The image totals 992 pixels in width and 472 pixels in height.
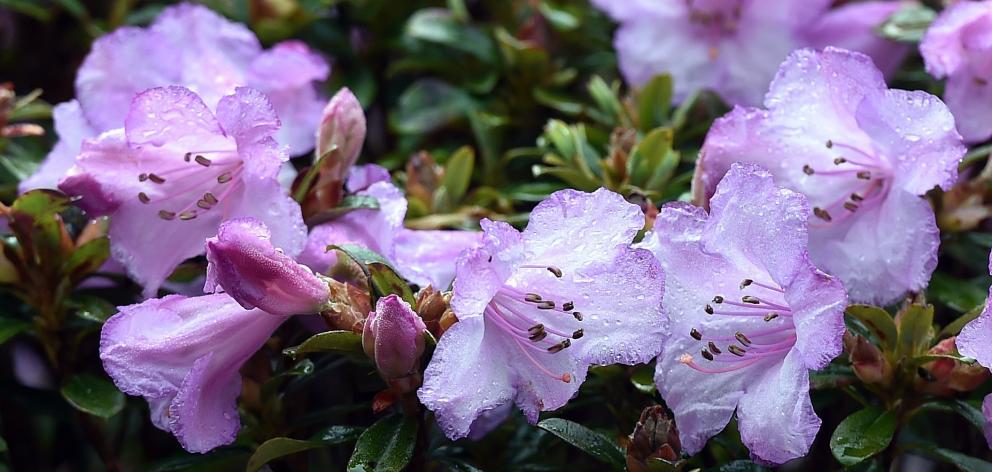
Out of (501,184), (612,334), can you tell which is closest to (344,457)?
(501,184)

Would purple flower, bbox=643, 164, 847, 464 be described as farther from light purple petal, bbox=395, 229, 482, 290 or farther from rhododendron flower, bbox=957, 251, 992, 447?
light purple petal, bbox=395, 229, 482, 290

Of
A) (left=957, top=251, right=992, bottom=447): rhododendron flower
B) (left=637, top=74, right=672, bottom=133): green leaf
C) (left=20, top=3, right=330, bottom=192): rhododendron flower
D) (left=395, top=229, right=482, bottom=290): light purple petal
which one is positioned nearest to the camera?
(left=957, top=251, right=992, bottom=447): rhododendron flower

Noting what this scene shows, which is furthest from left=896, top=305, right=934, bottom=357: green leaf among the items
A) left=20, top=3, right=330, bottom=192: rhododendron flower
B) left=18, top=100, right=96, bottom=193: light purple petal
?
left=18, top=100, right=96, bottom=193: light purple petal

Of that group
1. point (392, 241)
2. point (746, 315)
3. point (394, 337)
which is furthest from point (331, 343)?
point (746, 315)

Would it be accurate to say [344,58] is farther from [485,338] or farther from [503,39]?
[485,338]

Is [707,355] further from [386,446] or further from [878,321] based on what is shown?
[386,446]

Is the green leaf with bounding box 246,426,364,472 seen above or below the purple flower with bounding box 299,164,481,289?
below
